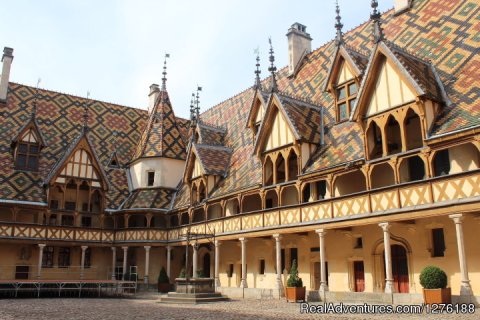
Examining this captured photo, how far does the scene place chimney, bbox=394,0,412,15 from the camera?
2356cm

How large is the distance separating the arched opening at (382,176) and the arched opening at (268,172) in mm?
5661

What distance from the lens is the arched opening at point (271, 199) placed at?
24808mm

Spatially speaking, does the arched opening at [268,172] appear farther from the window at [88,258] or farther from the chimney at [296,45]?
the window at [88,258]

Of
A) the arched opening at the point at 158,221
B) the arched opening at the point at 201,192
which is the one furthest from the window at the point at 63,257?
the arched opening at the point at 201,192

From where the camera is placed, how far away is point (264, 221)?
74.6ft

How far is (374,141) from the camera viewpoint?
18.7 m

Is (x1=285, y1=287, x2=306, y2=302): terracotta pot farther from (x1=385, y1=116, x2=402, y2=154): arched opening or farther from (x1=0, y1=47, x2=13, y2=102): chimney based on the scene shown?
(x1=0, y1=47, x2=13, y2=102): chimney

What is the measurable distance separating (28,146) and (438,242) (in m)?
25.5

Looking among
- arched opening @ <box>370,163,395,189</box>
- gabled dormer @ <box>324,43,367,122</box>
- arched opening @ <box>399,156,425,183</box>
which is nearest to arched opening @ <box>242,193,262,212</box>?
gabled dormer @ <box>324,43,367,122</box>

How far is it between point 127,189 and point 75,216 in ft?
15.1

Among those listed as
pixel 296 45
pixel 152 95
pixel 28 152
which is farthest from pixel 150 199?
pixel 296 45

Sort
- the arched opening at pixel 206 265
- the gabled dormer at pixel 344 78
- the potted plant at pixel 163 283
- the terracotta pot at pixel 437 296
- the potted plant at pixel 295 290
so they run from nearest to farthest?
1. the terracotta pot at pixel 437 296
2. the potted plant at pixel 295 290
3. the gabled dormer at pixel 344 78
4. the potted plant at pixel 163 283
5. the arched opening at pixel 206 265

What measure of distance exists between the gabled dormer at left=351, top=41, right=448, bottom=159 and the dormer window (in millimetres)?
21843

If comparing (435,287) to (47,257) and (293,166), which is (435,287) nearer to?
(293,166)
